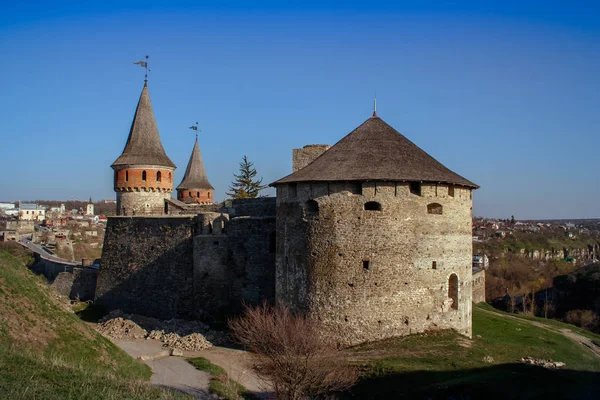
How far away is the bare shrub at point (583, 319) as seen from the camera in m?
40.7

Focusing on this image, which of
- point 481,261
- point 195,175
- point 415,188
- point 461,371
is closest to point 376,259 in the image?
point 415,188

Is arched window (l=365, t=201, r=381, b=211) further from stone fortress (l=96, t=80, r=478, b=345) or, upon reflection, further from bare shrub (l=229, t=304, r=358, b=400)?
bare shrub (l=229, t=304, r=358, b=400)

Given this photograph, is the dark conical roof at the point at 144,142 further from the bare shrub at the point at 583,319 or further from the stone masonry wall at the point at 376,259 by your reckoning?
the bare shrub at the point at 583,319

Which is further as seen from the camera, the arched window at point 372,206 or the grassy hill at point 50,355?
the arched window at point 372,206

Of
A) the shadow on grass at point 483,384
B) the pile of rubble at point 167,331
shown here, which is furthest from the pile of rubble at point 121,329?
the shadow on grass at point 483,384

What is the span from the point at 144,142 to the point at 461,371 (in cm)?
2168

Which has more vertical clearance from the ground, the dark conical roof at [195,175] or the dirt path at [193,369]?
the dark conical roof at [195,175]

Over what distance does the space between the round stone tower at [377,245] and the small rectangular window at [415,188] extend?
59 millimetres

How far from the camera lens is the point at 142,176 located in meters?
30.3

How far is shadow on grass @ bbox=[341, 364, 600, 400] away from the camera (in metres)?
14.5

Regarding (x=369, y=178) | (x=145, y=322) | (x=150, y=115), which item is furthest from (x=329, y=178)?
(x=150, y=115)

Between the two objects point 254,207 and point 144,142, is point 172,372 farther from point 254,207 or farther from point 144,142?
point 144,142

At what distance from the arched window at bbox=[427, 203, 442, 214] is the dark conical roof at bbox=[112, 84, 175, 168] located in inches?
648

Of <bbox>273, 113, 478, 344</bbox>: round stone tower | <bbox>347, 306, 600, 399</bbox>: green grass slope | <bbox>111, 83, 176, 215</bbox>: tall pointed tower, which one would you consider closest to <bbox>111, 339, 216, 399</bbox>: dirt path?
<bbox>273, 113, 478, 344</bbox>: round stone tower
